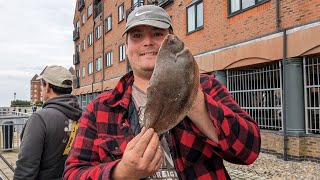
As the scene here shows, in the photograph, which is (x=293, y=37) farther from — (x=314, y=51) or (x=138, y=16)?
(x=138, y=16)

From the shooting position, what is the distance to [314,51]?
8.36m

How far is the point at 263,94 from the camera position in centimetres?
1051

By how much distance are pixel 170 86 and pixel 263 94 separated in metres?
9.76

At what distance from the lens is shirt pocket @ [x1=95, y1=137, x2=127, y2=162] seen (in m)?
1.75

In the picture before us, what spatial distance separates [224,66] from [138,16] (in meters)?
10.3

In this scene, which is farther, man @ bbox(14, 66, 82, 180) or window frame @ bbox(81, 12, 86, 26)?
window frame @ bbox(81, 12, 86, 26)

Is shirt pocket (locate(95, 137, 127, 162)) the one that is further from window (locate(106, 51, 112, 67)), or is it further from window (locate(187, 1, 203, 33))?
window (locate(106, 51, 112, 67))

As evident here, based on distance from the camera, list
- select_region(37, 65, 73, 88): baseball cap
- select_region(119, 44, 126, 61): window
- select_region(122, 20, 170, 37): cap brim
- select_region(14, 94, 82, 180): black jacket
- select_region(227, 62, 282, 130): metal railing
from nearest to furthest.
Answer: select_region(122, 20, 170, 37): cap brim
select_region(14, 94, 82, 180): black jacket
select_region(37, 65, 73, 88): baseball cap
select_region(227, 62, 282, 130): metal railing
select_region(119, 44, 126, 61): window

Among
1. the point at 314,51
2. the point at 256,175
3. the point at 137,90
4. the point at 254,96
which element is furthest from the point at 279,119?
the point at 137,90

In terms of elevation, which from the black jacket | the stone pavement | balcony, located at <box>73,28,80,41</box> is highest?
balcony, located at <box>73,28,80,41</box>

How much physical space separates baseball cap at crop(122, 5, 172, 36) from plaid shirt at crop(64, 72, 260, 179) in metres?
0.41

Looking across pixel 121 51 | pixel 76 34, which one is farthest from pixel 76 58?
pixel 121 51

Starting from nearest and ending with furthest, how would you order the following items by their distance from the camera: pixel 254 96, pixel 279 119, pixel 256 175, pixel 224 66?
pixel 256 175
pixel 279 119
pixel 254 96
pixel 224 66

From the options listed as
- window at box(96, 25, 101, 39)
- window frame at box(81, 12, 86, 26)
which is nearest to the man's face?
window at box(96, 25, 101, 39)
